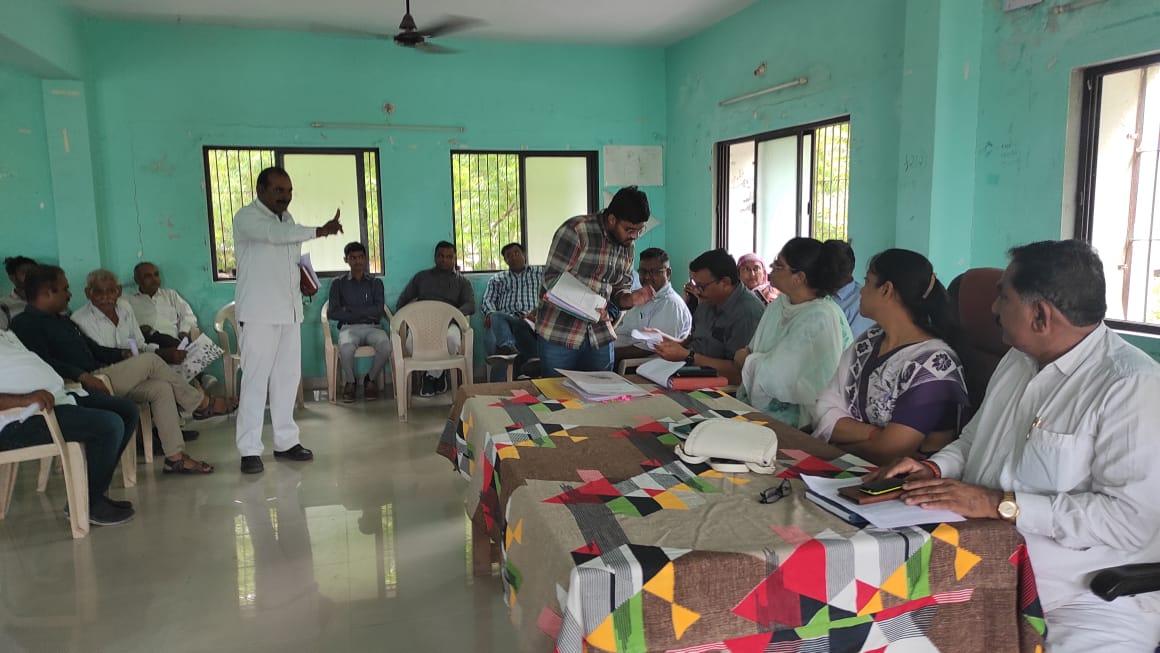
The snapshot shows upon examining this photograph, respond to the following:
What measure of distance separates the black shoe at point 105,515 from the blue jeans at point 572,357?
1.95 metres

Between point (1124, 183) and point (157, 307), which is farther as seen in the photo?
point (157, 307)

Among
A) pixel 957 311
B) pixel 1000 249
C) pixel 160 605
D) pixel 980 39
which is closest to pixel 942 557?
pixel 957 311

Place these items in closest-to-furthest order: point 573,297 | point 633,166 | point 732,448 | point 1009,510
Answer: point 1009,510, point 732,448, point 573,297, point 633,166

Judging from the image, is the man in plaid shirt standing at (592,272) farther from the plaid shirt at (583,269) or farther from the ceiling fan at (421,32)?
the ceiling fan at (421,32)

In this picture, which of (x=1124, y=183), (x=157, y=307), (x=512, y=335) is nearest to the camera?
(x=1124, y=183)

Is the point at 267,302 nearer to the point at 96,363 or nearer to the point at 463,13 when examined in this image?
the point at 96,363

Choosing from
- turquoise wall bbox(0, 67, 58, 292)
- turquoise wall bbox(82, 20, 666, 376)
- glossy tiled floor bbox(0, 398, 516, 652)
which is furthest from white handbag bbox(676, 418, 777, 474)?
turquoise wall bbox(0, 67, 58, 292)

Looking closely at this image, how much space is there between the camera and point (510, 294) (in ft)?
20.2

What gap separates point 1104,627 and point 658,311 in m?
3.64

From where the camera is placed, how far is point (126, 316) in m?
4.33

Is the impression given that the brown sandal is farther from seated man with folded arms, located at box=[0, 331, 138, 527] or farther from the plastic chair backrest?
the plastic chair backrest

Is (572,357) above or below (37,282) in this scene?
below

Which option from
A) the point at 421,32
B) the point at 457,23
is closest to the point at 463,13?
the point at 457,23

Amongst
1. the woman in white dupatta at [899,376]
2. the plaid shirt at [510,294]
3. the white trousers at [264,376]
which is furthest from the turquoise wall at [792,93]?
the white trousers at [264,376]
